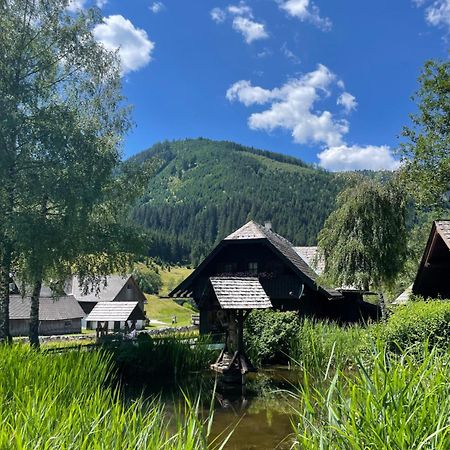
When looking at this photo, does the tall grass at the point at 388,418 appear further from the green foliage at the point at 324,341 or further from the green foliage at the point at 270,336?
the green foliage at the point at 270,336

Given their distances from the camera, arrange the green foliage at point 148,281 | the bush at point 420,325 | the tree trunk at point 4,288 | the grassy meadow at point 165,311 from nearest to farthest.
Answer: the bush at point 420,325 < the tree trunk at point 4,288 < the grassy meadow at point 165,311 < the green foliage at point 148,281

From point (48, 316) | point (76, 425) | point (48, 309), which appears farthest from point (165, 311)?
point (76, 425)

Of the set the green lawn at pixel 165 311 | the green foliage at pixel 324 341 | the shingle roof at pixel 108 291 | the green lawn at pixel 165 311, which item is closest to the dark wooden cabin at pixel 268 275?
the green foliage at pixel 324 341

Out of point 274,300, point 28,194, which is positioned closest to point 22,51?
point 28,194

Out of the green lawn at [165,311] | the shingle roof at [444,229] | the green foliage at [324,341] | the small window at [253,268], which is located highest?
the shingle roof at [444,229]

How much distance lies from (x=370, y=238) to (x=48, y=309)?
34421 mm

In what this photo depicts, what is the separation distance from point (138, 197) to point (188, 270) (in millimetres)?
100274

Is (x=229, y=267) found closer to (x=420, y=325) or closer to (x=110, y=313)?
(x=110, y=313)

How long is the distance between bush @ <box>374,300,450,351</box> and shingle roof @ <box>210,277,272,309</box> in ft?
20.2

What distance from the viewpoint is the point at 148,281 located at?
8788 cm

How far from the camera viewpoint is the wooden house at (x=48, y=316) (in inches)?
1628

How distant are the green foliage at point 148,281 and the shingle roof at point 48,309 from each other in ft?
119

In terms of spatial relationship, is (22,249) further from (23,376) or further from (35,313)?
(23,376)

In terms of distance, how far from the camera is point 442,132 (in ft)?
78.6
